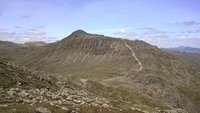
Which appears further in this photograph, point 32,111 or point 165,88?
point 165,88

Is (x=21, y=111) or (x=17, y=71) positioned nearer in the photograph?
(x=21, y=111)

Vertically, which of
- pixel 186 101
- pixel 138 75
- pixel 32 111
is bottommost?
pixel 186 101

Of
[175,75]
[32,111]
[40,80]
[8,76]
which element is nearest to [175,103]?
[175,75]

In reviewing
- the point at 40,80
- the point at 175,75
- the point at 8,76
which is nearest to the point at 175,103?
the point at 175,75

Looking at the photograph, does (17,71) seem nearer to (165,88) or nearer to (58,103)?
(58,103)

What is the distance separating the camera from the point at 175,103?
433 ft

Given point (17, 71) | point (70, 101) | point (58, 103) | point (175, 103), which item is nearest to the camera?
point (58, 103)

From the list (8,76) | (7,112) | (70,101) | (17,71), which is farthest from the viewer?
(17,71)

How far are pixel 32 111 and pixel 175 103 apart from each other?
366 feet

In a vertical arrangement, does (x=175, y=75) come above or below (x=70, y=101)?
below

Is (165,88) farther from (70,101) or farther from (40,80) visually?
(70,101)

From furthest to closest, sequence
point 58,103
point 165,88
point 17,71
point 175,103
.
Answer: point 165,88 → point 175,103 → point 17,71 → point 58,103

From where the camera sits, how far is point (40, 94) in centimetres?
4041

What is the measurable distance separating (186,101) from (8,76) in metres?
107
